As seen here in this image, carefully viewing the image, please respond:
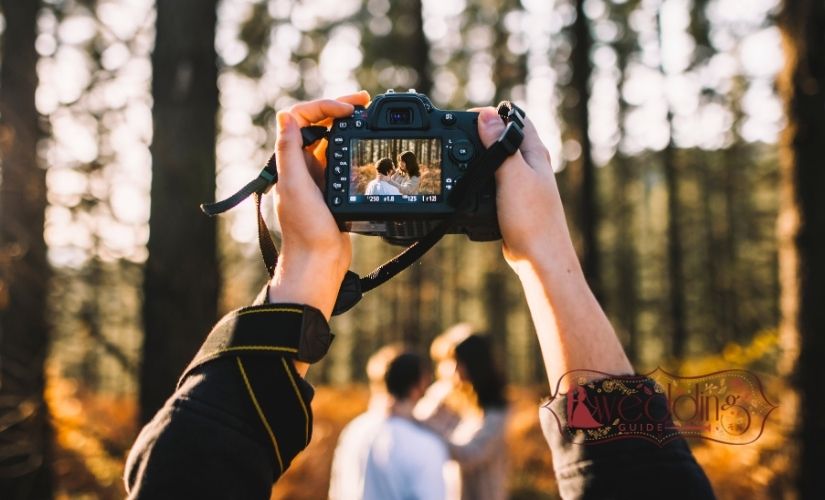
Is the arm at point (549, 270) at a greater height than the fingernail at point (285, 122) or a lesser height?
lesser

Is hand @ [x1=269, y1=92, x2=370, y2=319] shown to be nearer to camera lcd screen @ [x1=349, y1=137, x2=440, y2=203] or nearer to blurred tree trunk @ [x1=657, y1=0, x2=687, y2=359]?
camera lcd screen @ [x1=349, y1=137, x2=440, y2=203]

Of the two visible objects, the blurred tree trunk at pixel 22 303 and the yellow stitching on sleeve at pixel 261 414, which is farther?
the blurred tree trunk at pixel 22 303

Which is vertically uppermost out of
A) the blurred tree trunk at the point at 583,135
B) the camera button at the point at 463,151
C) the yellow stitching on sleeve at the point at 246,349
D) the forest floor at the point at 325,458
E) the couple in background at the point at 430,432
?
the blurred tree trunk at the point at 583,135

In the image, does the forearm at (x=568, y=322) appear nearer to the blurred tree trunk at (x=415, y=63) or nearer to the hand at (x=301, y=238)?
the hand at (x=301, y=238)

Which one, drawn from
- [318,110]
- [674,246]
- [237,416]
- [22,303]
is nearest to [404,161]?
[318,110]

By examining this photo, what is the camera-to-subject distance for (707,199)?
2464cm

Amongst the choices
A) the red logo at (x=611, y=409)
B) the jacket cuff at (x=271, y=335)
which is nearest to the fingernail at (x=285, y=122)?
the jacket cuff at (x=271, y=335)

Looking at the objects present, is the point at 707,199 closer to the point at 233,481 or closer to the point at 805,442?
the point at 805,442

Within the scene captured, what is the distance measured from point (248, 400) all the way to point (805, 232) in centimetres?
489

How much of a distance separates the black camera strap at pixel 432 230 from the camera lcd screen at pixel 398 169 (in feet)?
0.28

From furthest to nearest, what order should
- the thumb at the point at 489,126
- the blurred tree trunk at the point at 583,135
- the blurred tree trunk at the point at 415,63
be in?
the blurred tree trunk at the point at 415,63
the blurred tree trunk at the point at 583,135
the thumb at the point at 489,126

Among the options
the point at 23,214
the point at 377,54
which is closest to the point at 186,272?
the point at 23,214

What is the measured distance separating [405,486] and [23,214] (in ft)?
17.1

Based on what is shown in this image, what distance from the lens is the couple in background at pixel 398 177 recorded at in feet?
6.28
